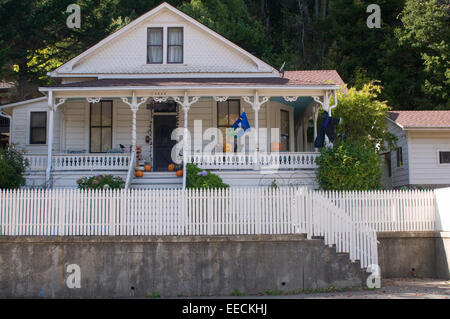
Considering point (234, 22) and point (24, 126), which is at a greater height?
point (234, 22)

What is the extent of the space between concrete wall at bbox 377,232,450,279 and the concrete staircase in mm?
7227

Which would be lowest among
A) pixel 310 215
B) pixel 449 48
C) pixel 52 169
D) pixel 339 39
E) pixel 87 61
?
pixel 310 215

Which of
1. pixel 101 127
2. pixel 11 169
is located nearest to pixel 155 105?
pixel 101 127

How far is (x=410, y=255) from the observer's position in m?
14.5

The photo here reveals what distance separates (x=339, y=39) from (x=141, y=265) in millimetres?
31022

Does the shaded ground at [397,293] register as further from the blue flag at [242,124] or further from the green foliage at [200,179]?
the blue flag at [242,124]

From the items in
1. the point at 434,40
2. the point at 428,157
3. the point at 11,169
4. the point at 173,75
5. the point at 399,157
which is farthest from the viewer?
the point at 434,40

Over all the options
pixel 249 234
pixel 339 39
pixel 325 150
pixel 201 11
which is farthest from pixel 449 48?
pixel 249 234

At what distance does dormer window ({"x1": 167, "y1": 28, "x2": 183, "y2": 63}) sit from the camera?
22266 millimetres

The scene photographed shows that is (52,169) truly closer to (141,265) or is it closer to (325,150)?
(141,265)

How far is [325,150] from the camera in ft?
58.4

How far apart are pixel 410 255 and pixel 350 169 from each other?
3.52 meters

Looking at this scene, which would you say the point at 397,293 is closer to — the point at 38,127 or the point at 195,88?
the point at 195,88

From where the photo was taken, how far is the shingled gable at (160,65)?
21891mm
